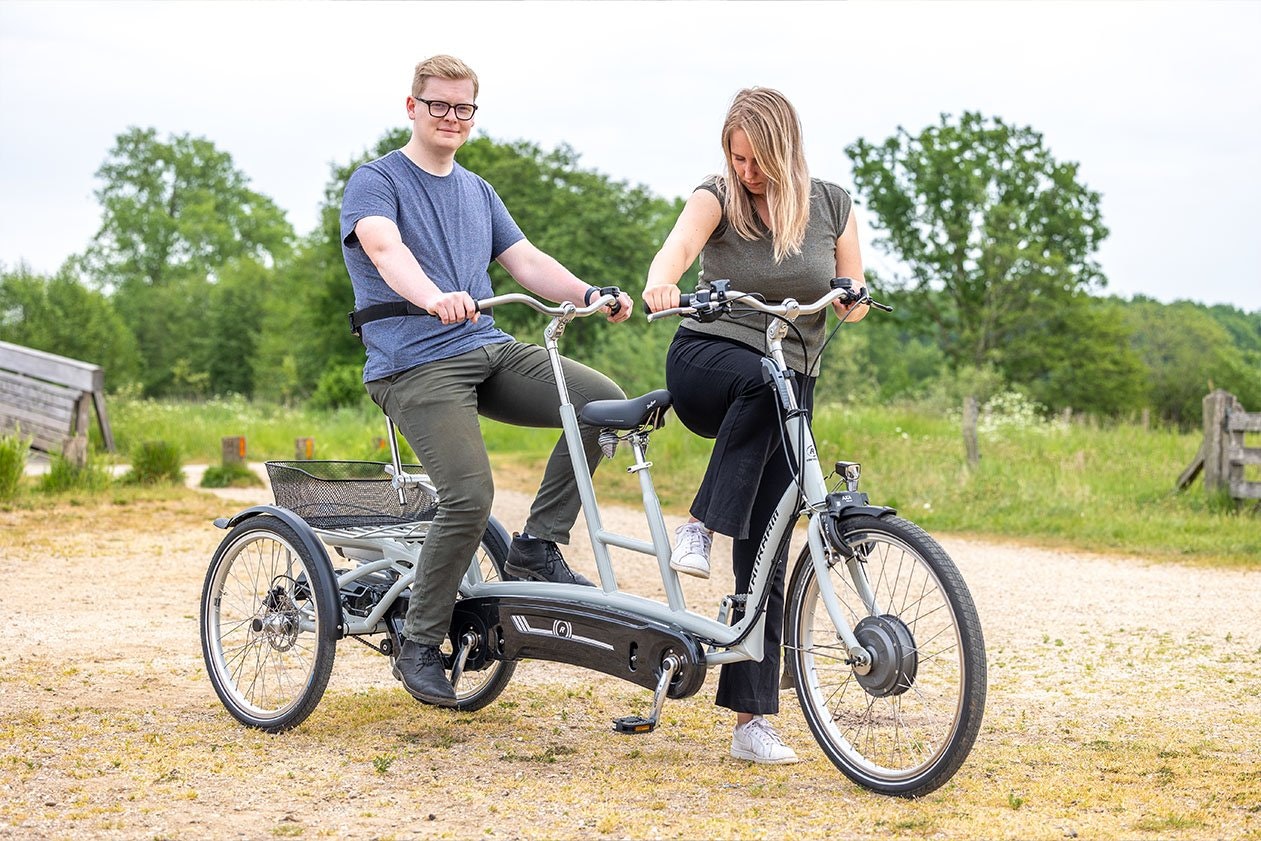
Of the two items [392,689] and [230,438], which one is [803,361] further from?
[230,438]

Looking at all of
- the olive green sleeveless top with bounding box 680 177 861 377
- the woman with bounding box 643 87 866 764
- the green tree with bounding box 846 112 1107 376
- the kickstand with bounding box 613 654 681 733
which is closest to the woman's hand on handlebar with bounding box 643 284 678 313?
the woman with bounding box 643 87 866 764

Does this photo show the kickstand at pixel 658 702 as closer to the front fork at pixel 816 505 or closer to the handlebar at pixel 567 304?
the front fork at pixel 816 505

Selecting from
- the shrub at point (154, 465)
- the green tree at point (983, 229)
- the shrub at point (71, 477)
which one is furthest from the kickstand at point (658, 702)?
the green tree at point (983, 229)

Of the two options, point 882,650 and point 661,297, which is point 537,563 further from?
point 882,650

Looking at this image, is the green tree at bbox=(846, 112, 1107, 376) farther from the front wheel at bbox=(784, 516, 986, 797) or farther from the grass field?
the front wheel at bbox=(784, 516, 986, 797)

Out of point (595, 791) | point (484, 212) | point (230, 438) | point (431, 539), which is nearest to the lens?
point (595, 791)

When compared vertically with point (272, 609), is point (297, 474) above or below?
above

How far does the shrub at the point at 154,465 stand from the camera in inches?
508

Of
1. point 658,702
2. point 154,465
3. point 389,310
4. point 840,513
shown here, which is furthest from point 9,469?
point 840,513

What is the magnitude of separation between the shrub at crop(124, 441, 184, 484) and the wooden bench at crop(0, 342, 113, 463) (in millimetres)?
697

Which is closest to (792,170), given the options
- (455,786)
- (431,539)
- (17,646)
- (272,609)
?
(431,539)

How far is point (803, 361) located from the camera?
158 inches

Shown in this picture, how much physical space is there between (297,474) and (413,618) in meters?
0.74

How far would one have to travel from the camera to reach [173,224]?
59.6 m
